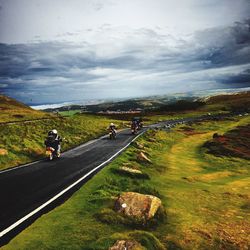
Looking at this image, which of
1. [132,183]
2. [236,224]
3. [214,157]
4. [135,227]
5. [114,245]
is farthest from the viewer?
[214,157]

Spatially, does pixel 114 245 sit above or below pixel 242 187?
above

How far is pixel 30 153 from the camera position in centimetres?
2994

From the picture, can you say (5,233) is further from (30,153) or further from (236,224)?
(30,153)

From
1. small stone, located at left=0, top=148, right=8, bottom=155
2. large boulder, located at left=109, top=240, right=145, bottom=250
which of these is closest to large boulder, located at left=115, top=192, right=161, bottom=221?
large boulder, located at left=109, top=240, right=145, bottom=250

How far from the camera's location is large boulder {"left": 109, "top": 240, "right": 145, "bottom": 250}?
318 inches

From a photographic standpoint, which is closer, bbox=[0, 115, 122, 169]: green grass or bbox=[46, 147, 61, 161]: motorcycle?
bbox=[46, 147, 61, 161]: motorcycle

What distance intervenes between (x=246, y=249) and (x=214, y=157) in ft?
83.3

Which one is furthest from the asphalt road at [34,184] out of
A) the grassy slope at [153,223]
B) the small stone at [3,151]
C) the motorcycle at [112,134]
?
the motorcycle at [112,134]

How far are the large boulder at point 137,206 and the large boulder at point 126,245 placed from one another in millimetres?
2244

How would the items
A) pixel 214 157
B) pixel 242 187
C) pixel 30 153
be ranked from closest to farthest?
pixel 242 187, pixel 30 153, pixel 214 157

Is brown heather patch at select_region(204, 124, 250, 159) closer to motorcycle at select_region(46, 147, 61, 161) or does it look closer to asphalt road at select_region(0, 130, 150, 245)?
asphalt road at select_region(0, 130, 150, 245)

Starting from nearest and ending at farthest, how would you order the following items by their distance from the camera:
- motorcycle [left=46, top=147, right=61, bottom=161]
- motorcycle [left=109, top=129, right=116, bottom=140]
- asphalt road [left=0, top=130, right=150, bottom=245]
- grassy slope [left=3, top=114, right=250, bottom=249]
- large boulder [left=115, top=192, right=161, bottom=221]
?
1. grassy slope [left=3, top=114, right=250, bottom=249]
2. large boulder [left=115, top=192, right=161, bottom=221]
3. asphalt road [left=0, top=130, right=150, bottom=245]
4. motorcycle [left=46, top=147, right=61, bottom=161]
5. motorcycle [left=109, top=129, right=116, bottom=140]

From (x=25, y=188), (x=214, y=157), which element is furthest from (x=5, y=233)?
(x=214, y=157)

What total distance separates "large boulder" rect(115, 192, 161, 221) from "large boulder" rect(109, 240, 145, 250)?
224 cm
